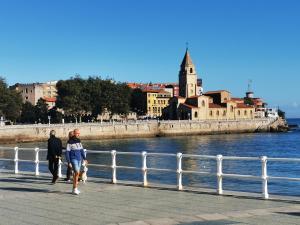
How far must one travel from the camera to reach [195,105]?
147875 mm

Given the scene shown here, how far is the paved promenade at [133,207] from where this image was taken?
1049 centimetres

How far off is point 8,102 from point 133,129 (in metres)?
26.0

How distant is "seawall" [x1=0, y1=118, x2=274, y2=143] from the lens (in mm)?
94875

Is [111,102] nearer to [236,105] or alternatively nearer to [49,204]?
[236,105]

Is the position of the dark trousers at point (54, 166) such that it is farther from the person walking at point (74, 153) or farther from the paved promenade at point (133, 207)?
the person walking at point (74, 153)

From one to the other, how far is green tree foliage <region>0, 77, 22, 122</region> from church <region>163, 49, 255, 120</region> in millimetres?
50533

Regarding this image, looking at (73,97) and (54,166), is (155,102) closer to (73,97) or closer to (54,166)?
(73,97)

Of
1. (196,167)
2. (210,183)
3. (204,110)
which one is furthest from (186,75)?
(210,183)

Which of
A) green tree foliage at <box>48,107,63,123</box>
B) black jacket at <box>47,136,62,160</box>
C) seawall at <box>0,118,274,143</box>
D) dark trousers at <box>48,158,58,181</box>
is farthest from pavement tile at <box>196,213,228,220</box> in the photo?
green tree foliage at <box>48,107,63,123</box>

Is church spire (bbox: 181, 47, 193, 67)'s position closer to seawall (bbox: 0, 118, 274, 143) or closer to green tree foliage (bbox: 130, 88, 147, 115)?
green tree foliage (bbox: 130, 88, 147, 115)

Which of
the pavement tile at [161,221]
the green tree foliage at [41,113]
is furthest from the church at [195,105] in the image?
the pavement tile at [161,221]

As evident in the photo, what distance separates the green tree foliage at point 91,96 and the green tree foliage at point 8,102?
475 inches

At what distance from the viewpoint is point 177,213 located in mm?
11219

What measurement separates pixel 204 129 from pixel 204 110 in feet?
69.2
